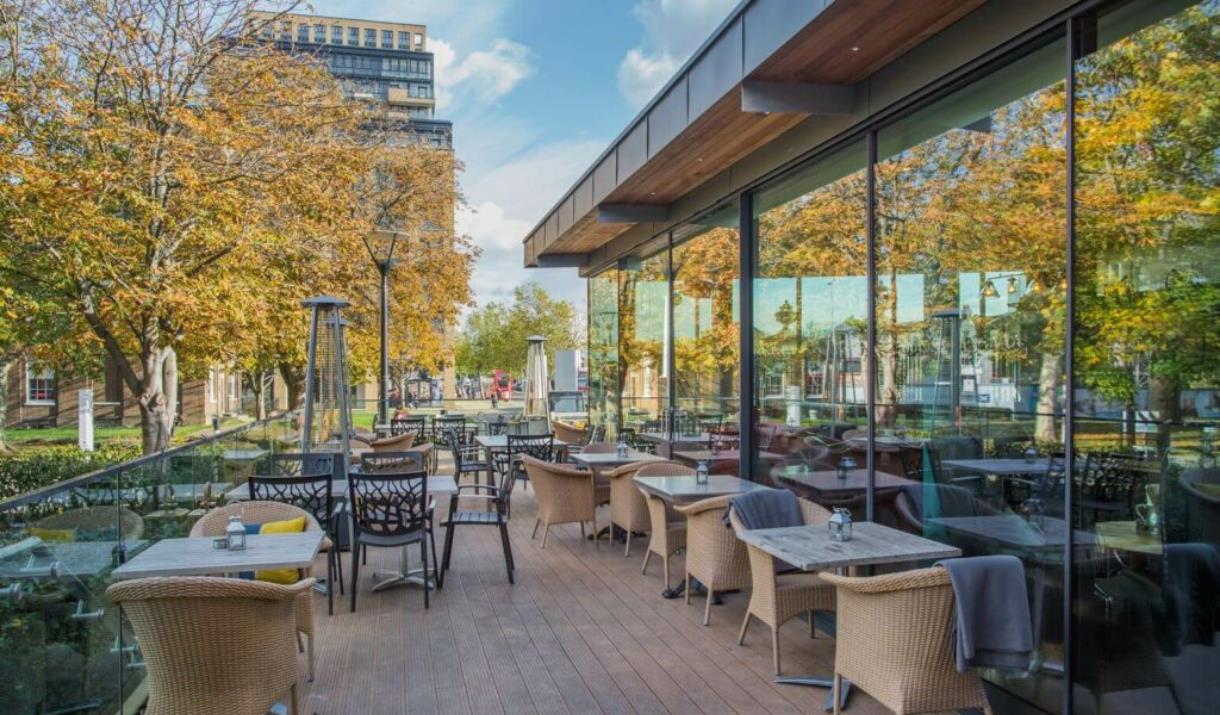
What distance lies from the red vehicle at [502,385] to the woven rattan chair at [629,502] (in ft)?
118

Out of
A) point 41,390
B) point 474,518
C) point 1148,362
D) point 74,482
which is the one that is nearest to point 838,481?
point 1148,362

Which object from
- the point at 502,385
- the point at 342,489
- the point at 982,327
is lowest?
the point at 502,385

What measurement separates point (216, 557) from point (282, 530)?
2.78 ft

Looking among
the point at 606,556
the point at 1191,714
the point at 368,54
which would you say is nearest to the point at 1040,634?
the point at 1191,714

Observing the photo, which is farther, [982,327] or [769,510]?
[769,510]

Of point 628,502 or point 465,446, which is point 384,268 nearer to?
point 465,446

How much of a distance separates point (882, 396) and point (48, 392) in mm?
32905

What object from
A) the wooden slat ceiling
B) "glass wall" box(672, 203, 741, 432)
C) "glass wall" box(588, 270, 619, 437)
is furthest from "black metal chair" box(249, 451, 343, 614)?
"glass wall" box(588, 270, 619, 437)

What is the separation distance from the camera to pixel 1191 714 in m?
2.94

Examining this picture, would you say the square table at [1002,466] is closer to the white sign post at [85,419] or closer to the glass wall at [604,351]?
the glass wall at [604,351]

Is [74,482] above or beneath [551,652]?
above

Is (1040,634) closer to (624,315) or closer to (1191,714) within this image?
Result: (1191,714)

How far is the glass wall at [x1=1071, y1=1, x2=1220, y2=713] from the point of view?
2.81 m

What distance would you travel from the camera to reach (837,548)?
12.8ft
